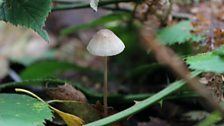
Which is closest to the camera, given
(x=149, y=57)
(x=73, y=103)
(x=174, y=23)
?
(x=73, y=103)

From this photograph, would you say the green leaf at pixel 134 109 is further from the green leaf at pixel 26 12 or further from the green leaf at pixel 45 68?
the green leaf at pixel 45 68

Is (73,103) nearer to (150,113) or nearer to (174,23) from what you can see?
(150,113)

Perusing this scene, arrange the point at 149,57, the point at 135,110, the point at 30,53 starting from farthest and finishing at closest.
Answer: the point at 30,53
the point at 149,57
the point at 135,110

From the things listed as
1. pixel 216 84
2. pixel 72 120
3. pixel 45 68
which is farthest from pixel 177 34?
pixel 45 68

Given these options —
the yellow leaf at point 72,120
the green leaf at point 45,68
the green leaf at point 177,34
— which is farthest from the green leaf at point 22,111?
the green leaf at point 45,68

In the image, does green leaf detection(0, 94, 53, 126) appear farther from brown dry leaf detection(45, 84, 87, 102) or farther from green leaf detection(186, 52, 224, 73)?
green leaf detection(186, 52, 224, 73)

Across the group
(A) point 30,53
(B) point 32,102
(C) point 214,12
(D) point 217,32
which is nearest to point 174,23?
(C) point 214,12
